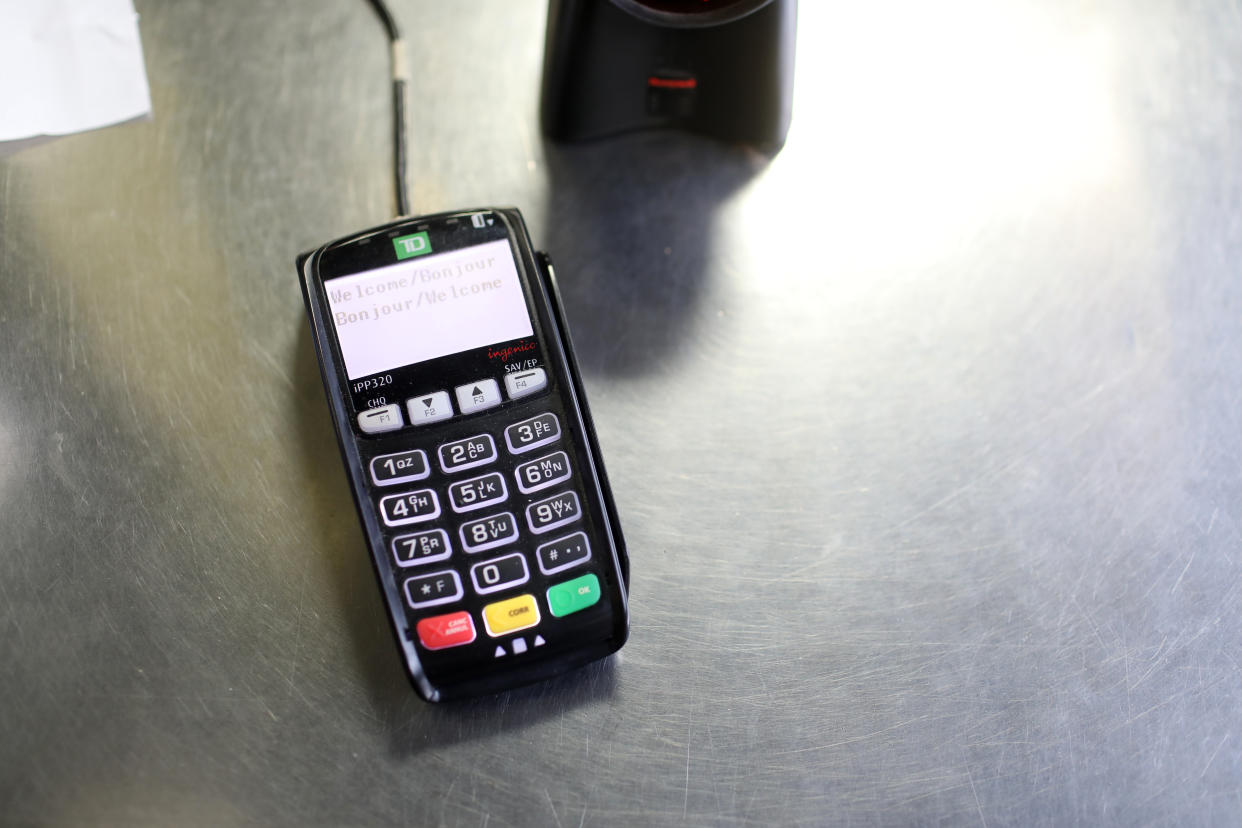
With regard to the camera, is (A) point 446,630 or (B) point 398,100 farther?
(B) point 398,100

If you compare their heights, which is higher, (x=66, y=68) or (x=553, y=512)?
(x=66, y=68)

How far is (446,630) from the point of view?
34cm

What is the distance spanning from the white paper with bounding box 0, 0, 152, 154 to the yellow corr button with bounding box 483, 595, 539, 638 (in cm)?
27

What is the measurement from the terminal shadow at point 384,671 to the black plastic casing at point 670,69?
0.18 metres

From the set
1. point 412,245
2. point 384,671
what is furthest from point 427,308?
point 384,671

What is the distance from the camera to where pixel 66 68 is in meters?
0.43

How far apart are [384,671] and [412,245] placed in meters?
0.16

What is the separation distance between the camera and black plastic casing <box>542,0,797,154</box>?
1.27ft

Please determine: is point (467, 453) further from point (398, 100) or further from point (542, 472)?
point (398, 100)

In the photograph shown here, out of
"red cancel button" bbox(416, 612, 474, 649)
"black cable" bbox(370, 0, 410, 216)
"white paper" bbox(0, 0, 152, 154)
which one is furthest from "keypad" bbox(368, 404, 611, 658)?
"white paper" bbox(0, 0, 152, 154)

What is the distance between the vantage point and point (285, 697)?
0.35 meters

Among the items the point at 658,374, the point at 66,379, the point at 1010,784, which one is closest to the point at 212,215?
the point at 66,379

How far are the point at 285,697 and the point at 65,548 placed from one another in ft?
0.33

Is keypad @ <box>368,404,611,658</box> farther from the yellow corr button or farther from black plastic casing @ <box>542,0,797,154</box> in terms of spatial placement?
black plastic casing @ <box>542,0,797,154</box>
